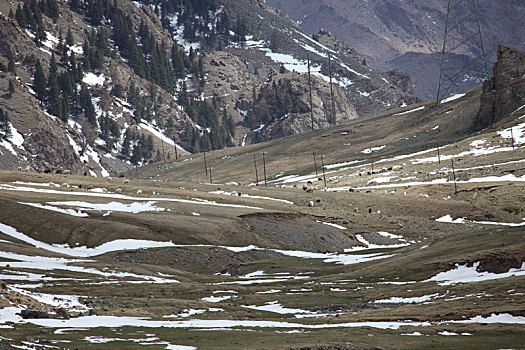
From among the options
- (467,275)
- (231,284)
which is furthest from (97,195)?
(467,275)

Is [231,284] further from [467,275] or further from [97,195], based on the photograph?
[97,195]

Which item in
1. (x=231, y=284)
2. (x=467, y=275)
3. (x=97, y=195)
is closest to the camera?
(x=467, y=275)

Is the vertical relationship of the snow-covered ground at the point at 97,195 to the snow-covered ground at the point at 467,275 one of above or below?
above

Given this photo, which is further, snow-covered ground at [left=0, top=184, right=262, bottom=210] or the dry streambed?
snow-covered ground at [left=0, top=184, right=262, bottom=210]

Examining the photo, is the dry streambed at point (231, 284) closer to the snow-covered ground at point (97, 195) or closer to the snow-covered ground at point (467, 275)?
the snow-covered ground at point (467, 275)

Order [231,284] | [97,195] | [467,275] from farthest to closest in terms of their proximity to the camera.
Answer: [97,195] < [231,284] < [467,275]

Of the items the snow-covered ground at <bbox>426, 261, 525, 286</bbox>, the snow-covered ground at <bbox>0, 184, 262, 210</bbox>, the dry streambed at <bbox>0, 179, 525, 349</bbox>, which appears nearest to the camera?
the dry streambed at <bbox>0, 179, 525, 349</bbox>

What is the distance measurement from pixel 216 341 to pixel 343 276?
37599 millimetres

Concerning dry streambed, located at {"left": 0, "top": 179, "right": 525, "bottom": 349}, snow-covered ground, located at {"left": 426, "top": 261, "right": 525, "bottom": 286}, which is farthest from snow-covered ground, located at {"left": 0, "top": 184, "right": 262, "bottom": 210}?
snow-covered ground, located at {"left": 426, "top": 261, "right": 525, "bottom": 286}

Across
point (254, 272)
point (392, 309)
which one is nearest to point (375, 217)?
point (254, 272)

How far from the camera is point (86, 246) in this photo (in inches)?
3460

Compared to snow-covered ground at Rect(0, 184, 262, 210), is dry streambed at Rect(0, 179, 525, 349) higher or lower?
lower

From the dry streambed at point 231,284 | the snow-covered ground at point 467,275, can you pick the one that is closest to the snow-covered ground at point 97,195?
the dry streambed at point 231,284

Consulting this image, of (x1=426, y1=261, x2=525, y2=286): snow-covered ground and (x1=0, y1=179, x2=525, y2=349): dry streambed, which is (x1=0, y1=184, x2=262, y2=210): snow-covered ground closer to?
(x1=0, y1=179, x2=525, y2=349): dry streambed
